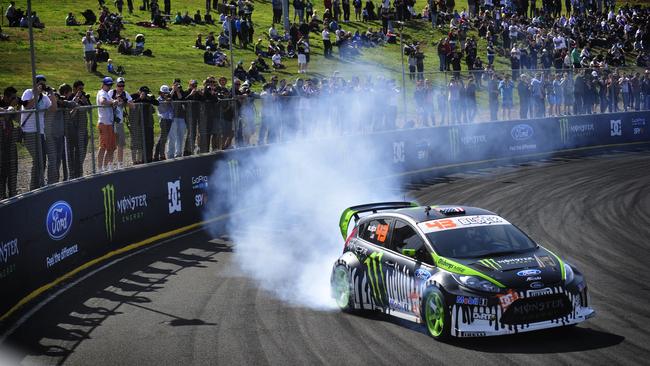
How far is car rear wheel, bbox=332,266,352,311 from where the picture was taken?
12.7m

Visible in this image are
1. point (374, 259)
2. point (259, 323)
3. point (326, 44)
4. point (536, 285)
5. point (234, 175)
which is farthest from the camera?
point (326, 44)

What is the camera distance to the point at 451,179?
93.9 ft

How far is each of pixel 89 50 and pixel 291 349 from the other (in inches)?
1196

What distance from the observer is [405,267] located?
11.6 metres

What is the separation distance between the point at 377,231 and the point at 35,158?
630 cm

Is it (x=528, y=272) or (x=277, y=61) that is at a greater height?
(x=277, y=61)

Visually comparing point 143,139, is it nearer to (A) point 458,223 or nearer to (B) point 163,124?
(B) point 163,124

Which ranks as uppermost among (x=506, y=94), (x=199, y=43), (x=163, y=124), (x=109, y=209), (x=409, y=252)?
(x=199, y=43)

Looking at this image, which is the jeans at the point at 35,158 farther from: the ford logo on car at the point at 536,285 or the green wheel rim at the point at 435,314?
the ford logo on car at the point at 536,285

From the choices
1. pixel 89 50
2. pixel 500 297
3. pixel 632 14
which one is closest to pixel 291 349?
pixel 500 297

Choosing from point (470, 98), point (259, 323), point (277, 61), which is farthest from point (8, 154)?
point (277, 61)

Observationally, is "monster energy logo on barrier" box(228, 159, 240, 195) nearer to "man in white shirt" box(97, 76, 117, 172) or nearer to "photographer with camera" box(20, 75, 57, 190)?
"man in white shirt" box(97, 76, 117, 172)

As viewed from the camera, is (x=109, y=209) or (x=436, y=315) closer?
(x=436, y=315)

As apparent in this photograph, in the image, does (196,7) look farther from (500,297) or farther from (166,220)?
(500,297)
